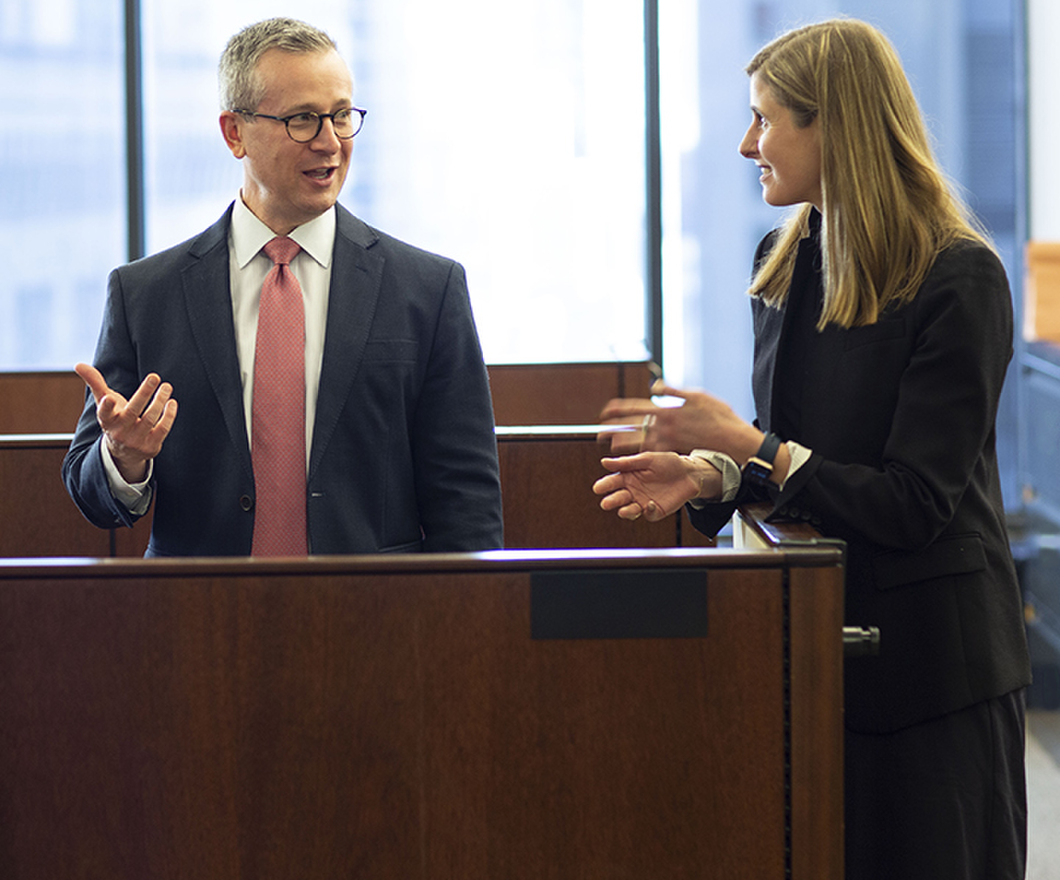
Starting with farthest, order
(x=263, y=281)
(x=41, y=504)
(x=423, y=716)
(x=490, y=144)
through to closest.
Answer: (x=490, y=144)
(x=41, y=504)
(x=263, y=281)
(x=423, y=716)

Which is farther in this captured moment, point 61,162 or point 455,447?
point 61,162

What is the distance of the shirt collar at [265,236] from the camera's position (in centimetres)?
180

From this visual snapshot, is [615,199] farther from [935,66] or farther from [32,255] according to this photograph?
[32,255]

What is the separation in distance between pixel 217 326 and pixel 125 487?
283mm

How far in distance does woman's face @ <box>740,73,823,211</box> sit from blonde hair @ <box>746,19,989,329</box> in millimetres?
19

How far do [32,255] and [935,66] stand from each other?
3512mm

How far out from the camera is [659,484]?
5.09ft

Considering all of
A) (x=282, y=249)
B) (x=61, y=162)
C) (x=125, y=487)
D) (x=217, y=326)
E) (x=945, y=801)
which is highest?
(x=61, y=162)

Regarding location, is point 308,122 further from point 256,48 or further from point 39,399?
point 39,399

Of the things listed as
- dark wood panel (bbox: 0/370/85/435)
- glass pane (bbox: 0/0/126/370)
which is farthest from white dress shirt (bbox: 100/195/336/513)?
glass pane (bbox: 0/0/126/370)

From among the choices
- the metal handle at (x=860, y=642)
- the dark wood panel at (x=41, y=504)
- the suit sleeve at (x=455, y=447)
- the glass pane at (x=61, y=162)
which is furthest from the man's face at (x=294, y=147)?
the glass pane at (x=61, y=162)

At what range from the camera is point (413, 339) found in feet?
5.75

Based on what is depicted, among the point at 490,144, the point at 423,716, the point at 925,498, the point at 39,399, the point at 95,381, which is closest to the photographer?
the point at 423,716

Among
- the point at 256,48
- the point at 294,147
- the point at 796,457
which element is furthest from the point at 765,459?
the point at 256,48
